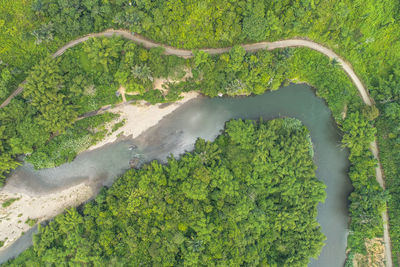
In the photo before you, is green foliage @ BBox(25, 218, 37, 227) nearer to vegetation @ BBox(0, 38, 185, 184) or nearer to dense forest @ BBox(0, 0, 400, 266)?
vegetation @ BBox(0, 38, 185, 184)

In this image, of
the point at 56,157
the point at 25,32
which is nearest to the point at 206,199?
the point at 56,157

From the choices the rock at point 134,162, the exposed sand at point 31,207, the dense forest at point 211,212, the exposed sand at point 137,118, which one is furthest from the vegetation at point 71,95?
the dense forest at point 211,212

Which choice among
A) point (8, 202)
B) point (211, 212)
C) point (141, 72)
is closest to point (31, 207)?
point (8, 202)

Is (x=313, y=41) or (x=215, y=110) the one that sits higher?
(x=313, y=41)

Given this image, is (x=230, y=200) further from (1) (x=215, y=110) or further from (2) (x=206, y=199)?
(1) (x=215, y=110)

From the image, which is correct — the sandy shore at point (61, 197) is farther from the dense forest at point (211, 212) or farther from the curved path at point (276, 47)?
the curved path at point (276, 47)

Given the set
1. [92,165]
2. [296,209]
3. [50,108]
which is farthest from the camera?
[92,165]

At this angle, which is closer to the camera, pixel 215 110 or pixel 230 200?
pixel 230 200
